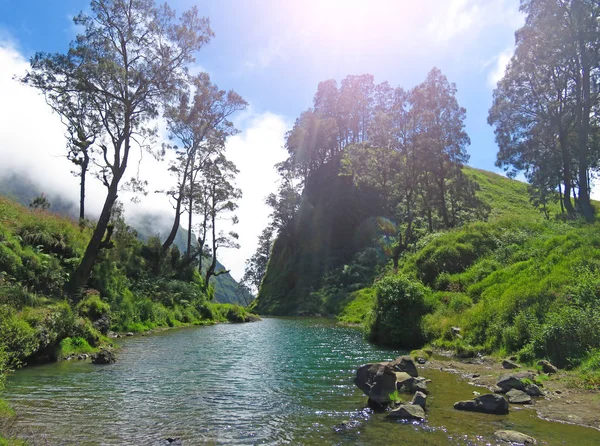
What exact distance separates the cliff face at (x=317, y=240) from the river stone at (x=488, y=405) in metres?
60.2

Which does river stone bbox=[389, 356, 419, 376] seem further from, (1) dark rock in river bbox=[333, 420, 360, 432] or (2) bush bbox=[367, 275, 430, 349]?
(2) bush bbox=[367, 275, 430, 349]

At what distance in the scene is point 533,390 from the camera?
32.7 feet

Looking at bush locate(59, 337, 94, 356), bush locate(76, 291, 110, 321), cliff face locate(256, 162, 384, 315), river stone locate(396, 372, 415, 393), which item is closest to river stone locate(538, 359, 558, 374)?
river stone locate(396, 372, 415, 393)

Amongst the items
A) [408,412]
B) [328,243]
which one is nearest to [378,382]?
[408,412]

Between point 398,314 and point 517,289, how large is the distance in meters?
7.05

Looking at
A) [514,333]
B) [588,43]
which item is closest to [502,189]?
[588,43]

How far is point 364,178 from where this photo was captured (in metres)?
48.5

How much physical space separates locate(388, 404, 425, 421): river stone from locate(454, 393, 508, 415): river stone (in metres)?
1.14

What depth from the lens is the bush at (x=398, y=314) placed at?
71.5 ft

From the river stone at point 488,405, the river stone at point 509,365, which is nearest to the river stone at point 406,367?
the river stone at point 488,405

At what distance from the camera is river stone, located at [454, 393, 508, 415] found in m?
8.68

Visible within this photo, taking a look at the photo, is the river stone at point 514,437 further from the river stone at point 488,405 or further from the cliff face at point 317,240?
the cliff face at point 317,240

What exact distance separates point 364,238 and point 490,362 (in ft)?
193

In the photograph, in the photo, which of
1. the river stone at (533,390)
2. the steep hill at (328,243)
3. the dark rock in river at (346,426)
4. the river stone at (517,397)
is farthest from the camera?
the steep hill at (328,243)
